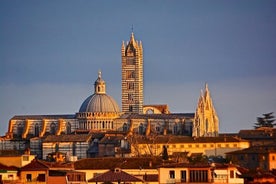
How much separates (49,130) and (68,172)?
105456mm

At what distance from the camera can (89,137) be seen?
170 metres

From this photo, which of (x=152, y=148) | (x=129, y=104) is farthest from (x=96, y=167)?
(x=129, y=104)

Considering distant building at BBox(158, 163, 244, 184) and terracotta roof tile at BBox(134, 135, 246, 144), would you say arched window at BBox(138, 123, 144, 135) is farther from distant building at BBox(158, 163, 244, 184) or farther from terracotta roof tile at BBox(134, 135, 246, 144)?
distant building at BBox(158, 163, 244, 184)

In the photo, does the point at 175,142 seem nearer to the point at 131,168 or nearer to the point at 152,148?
the point at 152,148

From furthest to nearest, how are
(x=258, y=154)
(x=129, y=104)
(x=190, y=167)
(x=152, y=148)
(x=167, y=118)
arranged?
1. (x=129, y=104)
2. (x=167, y=118)
3. (x=152, y=148)
4. (x=258, y=154)
5. (x=190, y=167)

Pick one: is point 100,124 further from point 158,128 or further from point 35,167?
point 35,167

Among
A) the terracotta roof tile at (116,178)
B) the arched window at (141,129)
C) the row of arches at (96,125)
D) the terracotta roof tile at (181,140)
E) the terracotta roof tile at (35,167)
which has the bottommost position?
the terracotta roof tile at (116,178)

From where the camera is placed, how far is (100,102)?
616 feet

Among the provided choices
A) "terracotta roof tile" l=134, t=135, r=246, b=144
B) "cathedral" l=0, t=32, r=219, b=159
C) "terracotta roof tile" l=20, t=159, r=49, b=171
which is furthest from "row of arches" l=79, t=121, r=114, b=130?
"terracotta roof tile" l=20, t=159, r=49, b=171

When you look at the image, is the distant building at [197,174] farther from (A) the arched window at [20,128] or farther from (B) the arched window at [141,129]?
(A) the arched window at [20,128]

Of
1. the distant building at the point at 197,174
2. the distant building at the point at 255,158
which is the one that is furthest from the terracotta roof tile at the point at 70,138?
the distant building at the point at 197,174

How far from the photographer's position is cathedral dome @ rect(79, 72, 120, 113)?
187m

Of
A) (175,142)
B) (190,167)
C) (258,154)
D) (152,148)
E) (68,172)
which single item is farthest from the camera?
(175,142)

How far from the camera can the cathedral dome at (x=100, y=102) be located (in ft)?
614
